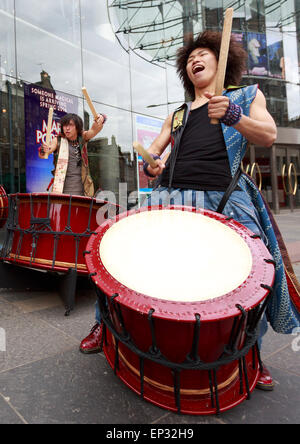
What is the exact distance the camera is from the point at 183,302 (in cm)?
99

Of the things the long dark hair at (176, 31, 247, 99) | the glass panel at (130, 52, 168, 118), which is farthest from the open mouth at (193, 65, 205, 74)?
the glass panel at (130, 52, 168, 118)

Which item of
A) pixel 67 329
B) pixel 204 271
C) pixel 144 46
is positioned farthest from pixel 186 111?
pixel 144 46

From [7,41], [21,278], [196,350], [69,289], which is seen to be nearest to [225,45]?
[196,350]

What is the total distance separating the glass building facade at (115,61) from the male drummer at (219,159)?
547cm

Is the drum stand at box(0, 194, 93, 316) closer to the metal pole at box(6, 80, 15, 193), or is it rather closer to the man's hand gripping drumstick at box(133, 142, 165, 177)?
the man's hand gripping drumstick at box(133, 142, 165, 177)

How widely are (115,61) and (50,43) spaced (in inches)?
80.8

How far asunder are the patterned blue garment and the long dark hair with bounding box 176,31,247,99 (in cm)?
32

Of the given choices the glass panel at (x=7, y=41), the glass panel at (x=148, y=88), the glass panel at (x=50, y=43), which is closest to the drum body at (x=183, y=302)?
the glass panel at (x=7, y=41)

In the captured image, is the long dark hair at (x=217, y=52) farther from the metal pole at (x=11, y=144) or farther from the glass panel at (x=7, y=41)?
the glass panel at (x=7, y=41)

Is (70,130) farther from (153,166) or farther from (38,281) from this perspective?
(153,166)

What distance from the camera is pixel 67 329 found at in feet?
6.89

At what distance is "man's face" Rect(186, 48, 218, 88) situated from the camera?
167 cm

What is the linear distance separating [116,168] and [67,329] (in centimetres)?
686
